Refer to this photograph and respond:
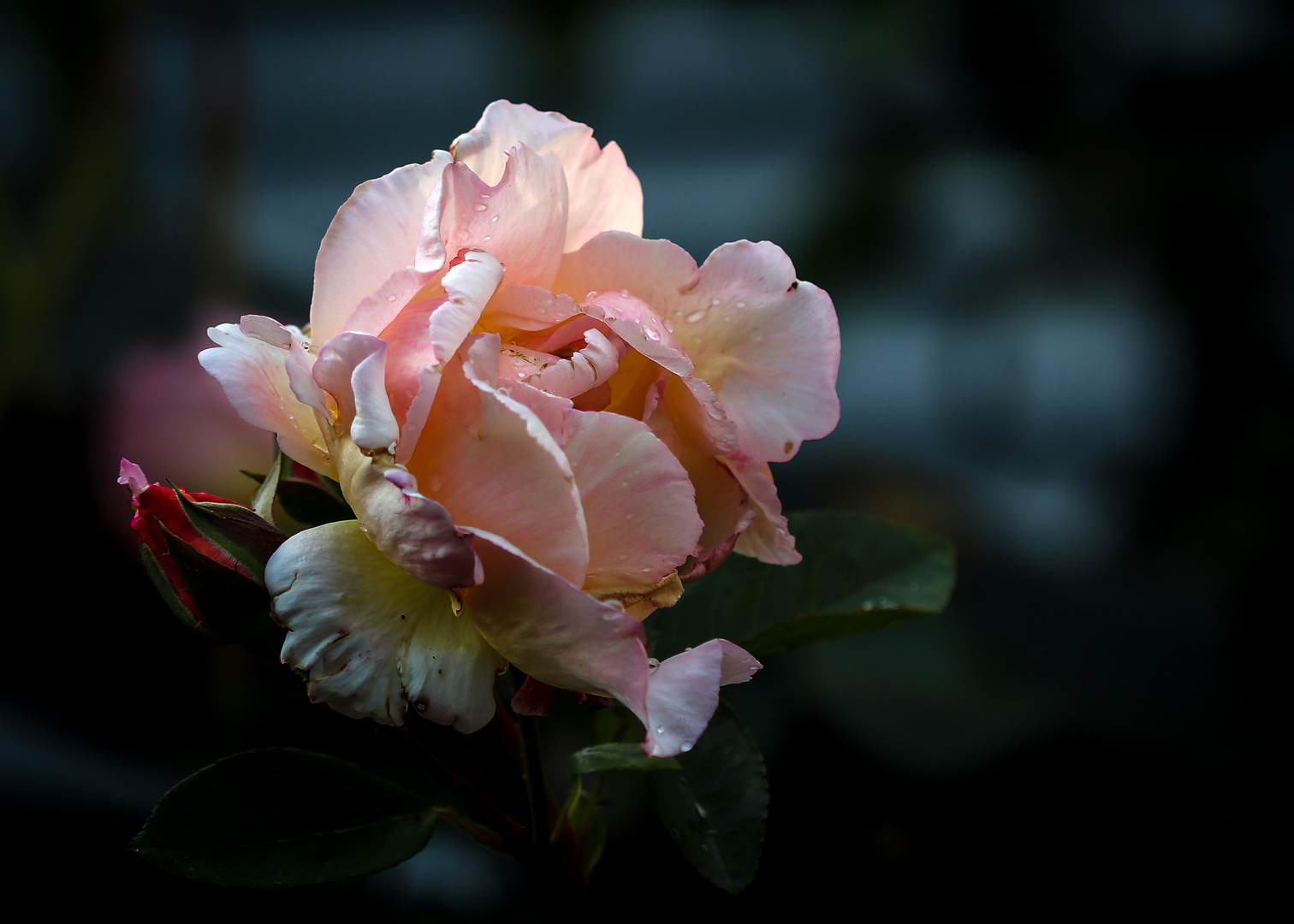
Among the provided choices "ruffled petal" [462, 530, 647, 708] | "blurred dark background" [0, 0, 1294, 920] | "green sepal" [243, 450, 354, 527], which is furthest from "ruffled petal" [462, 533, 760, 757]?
"blurred dark background" [0, 0, 1294, 920]

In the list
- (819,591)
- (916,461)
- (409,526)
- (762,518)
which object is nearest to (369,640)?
(409,526)

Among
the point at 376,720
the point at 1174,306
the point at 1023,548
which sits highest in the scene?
the point at 376,720

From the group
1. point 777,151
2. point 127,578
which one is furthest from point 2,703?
point 777,151

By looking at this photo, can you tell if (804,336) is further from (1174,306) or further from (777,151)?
(777,151)

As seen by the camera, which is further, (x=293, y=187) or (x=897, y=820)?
(x=293, y=187)

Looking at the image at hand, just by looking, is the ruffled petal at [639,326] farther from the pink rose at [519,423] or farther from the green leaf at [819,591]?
the green leaf at [819,591]

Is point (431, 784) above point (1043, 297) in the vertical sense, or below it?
above

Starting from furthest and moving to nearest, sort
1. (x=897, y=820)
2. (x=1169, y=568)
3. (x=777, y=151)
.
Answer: (x=777, y=151) < (x=1169, y=568) < (x=897, y=820)
